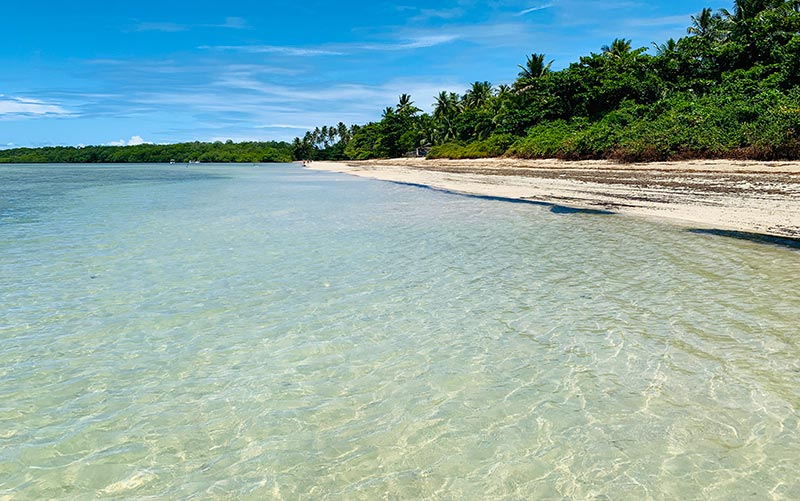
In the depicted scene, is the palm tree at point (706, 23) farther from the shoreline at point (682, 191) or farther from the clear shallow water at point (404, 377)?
the clear shallow water at point (404, 377)

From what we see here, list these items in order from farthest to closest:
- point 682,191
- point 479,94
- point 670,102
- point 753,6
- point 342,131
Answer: point 342,131, point 479,94, point 753,6, point 670,102, point 682,191

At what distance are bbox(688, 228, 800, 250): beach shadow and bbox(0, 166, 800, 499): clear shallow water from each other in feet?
2.09

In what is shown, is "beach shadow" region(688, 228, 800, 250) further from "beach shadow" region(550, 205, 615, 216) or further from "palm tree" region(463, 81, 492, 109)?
"palm tree" region(463, 81, 492, 109)

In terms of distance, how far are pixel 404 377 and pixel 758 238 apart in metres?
9.69

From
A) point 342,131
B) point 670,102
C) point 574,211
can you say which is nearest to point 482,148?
point 670,102

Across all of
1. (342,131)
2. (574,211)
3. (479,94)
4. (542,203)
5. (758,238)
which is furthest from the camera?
(342,131)

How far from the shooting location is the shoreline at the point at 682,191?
13078 mm

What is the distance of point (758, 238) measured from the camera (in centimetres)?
1066

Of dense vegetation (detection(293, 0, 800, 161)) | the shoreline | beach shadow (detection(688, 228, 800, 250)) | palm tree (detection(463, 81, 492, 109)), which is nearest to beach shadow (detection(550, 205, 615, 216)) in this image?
the shoreline

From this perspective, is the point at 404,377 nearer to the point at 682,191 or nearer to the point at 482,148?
the point at 682,191

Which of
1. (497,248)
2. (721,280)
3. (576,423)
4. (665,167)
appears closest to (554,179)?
(665,167)

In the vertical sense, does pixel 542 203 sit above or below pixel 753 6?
below

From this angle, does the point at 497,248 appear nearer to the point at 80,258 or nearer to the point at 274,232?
the point at 274,232

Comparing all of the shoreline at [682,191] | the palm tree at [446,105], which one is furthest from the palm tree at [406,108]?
the shoreline at [682,191]
